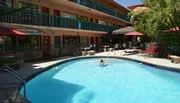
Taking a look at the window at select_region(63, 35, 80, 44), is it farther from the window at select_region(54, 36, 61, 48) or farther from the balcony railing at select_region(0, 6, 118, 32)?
the balcony railing at select_region(0, 6, 118, 32)

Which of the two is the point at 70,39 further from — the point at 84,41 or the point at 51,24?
the point at 51,24

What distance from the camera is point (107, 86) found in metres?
11.7

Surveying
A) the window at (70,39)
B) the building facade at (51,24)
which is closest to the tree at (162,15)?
the building facade at (51,24)

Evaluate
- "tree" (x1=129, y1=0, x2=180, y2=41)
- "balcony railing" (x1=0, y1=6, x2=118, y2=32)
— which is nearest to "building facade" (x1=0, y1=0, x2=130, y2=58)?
"balcony railing" (x1=0, y1=6, x2=118, y2=32)

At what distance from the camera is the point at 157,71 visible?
1480 centimetres

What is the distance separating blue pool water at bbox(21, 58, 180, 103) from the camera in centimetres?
944

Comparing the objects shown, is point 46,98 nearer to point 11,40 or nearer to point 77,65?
point 77,65

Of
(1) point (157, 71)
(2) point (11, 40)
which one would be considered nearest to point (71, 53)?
(2) point (11, 40)

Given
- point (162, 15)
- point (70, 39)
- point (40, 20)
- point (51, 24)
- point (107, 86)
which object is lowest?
point (107, 86)

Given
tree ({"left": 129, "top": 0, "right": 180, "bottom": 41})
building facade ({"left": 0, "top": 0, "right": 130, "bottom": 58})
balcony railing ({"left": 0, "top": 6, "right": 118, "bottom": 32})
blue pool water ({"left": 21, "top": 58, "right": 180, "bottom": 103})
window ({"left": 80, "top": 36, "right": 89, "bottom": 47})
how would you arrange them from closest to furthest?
1. blue pool water ({"left": 21, "top": 58, "right": 180, "bottom": 103})
2. balcony railing ({"left": 0, "top": 6, "right": 118, "bottom": 32})
3. building facade ({"left": 0, "top": 0, "right": 130, "bottom": 58})
4. tree ({"left": 129, "top": 0, "right": 180, "bottom": 41})
5. window ({"left": 80, "top": 36, "right": 89, "bottom": 47})

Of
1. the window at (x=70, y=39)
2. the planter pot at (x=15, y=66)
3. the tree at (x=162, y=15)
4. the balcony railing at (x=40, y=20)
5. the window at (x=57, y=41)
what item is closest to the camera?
the planter pot at (x=15, y=66)

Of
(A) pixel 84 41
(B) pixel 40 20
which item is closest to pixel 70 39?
(A) pixel 84 41

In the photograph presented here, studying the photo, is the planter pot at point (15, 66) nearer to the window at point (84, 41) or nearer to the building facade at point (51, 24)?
the building facade at point (51, 24)

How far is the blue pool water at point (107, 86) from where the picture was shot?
9438mm
